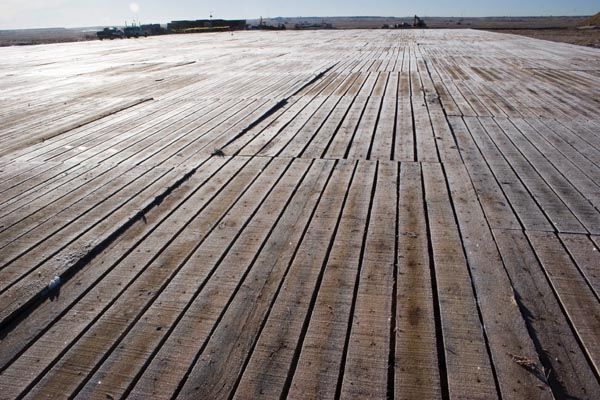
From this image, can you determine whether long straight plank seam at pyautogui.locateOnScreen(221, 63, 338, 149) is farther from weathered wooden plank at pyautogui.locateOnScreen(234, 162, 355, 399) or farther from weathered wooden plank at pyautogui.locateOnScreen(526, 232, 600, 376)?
weathered wooden plank at pyautogui.locateOnScreen(526, 232, 600, 376)

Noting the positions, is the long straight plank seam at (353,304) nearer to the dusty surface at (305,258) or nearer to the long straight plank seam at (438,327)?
the dusty surface at (305,258)

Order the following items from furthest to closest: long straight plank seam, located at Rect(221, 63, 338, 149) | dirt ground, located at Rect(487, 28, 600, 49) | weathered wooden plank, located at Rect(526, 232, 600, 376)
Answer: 1. dirt ground, located at Rect(487, 28, 600, 49)
2. long straight plank seam, located at Rect(221, 63, 338, 149)
3. weathered wooden plank, located at Rect(526, 232, 600, 376)

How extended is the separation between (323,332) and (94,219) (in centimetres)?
197

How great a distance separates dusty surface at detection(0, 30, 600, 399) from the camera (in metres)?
1.67

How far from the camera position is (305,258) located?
2.40 m

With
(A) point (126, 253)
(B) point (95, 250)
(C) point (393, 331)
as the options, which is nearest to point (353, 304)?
(C) point (393, 331)

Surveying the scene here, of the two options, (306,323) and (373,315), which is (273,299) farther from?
(373,315)

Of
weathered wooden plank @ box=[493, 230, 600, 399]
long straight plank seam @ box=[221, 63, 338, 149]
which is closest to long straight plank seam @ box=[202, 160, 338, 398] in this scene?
weathered wooden plank @ box=[493, 230, 600, 399]

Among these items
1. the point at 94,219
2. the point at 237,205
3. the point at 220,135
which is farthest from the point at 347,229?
the point at 220,135

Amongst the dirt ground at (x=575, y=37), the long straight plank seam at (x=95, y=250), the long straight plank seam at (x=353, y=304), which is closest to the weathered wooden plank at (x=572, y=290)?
the long straight plank seam at (x=353, y=304)

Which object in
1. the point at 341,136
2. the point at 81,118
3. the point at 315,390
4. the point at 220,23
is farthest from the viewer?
the point at 220,23

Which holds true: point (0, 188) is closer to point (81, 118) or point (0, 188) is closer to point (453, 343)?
point (81, 118)

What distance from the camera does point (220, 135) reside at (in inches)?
194

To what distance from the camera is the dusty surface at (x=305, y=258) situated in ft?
5.47
